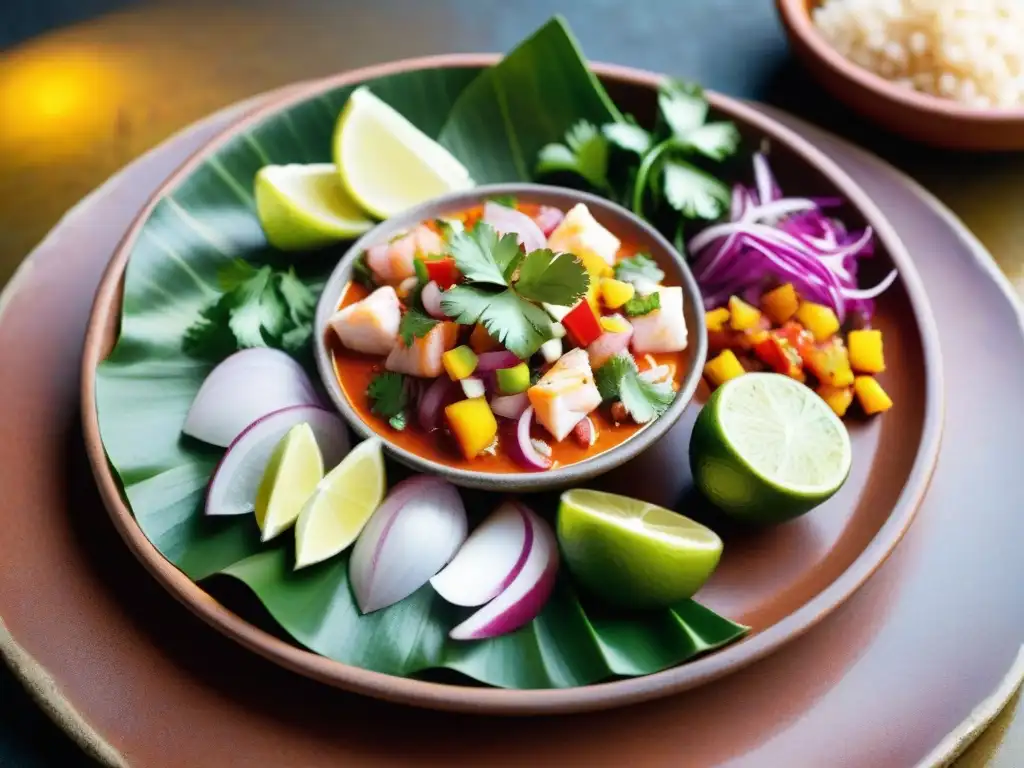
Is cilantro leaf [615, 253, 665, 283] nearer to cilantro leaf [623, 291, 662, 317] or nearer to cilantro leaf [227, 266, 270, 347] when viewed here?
cilantro leaf [623, 291, 662, 317]

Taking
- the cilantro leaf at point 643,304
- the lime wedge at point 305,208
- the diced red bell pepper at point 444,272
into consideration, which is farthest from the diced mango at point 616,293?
the lime wedge at point 305,208

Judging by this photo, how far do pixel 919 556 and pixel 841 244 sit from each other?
0.91 meters

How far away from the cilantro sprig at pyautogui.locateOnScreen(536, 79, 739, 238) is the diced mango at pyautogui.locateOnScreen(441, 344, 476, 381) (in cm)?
82

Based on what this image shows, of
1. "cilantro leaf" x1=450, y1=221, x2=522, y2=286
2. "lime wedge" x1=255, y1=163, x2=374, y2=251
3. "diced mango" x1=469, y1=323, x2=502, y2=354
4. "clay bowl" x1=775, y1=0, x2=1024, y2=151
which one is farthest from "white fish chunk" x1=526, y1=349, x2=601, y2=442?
"clay bowl" x1=775, y1=0, x2=1024, y2=151

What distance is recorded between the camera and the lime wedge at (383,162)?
239cm

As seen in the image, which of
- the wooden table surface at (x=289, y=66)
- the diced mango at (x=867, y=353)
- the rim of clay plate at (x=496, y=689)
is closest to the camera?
the rim of clay plate at (x=496, y=689)

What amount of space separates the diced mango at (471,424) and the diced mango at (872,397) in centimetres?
93

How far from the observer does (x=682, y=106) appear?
2.55 metres

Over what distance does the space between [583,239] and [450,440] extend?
60 cm

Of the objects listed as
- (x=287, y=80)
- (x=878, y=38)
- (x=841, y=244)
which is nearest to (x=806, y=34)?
(x=878, y=38)

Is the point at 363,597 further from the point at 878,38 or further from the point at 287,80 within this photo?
the point at 878,38

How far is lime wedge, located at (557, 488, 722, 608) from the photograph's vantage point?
168 centimetres

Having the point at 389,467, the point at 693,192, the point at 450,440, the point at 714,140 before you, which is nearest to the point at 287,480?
the point at 389,467

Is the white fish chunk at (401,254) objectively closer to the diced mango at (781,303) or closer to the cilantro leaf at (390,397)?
the cilantro leaf at (390,397)
